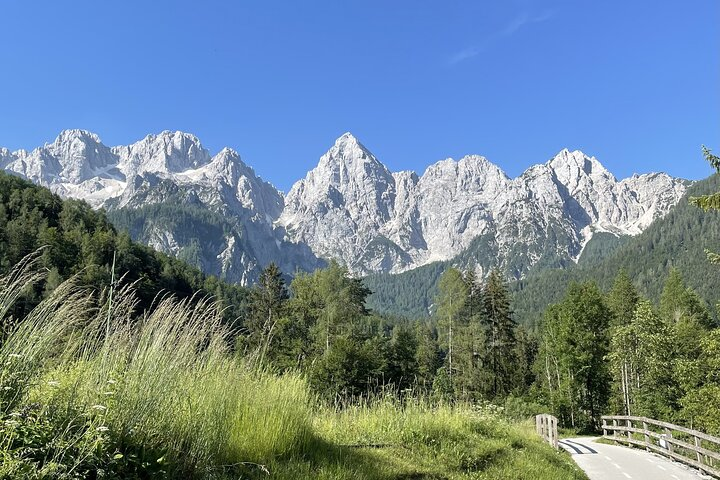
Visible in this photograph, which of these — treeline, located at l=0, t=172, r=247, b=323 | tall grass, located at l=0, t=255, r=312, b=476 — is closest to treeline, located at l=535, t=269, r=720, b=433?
tall grass, located at l=0, t=255, r=312, b=476

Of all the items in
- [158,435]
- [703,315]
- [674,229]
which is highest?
[674,229]

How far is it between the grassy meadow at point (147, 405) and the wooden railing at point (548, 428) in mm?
10038

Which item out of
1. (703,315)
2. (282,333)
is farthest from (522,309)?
(282,333)

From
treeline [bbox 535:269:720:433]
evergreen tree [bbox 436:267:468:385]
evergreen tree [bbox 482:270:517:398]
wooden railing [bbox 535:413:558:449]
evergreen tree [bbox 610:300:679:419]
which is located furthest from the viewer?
evergreen tree [bbox 436:267:468:385]

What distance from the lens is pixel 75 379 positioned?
3609mm

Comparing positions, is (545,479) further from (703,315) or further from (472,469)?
(703,315)

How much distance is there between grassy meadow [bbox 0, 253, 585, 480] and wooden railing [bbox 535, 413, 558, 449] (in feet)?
32.9

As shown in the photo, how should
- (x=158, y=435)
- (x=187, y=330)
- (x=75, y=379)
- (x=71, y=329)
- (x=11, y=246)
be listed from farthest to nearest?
(x=11, y=246), (x=187, y=330), (x=71, y=329), (x=158, y=435), (x=75, y=379)

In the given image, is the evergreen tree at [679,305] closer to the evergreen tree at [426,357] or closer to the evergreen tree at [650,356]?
the evergreen tree at [650,356]

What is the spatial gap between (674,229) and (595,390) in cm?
17598

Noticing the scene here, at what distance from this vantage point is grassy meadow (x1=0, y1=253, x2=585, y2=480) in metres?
3.20

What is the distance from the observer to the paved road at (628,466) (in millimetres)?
12797

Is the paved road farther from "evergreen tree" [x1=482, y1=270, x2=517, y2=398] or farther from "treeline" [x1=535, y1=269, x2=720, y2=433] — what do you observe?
"evergreen tree" [x1=482, y1=270, x2=517, y2=398]

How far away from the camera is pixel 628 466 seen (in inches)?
567
